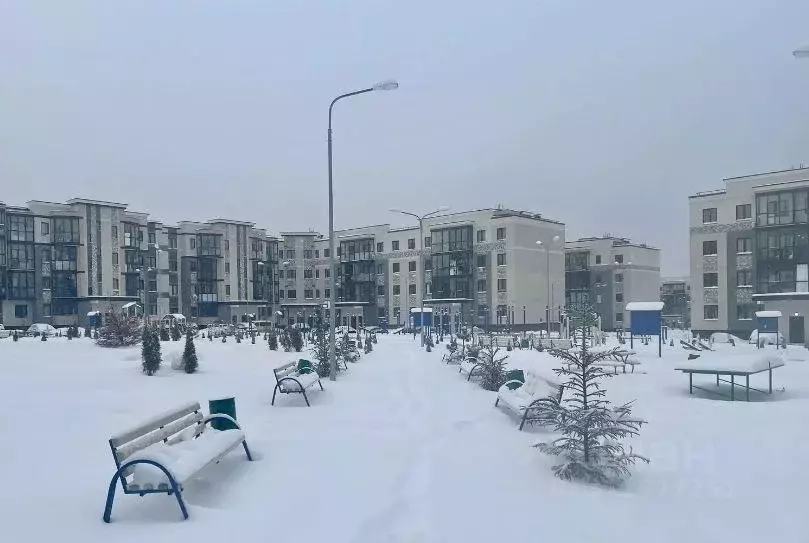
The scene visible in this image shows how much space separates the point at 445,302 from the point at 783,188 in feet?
111

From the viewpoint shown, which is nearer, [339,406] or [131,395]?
[339,406]

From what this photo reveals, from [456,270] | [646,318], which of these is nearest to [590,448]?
[646,318]

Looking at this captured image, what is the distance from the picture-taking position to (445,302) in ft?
Answer: 224

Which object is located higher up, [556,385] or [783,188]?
[783,188]

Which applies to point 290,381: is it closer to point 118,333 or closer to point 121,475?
point 121,475

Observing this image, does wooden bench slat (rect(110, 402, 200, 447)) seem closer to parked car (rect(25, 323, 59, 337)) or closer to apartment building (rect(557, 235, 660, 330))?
parked car (rect(25, 323, 59, 337))

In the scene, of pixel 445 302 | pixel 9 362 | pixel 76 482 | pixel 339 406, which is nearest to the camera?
pixel 76 482

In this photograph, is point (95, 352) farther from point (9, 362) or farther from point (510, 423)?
point (510, 423)

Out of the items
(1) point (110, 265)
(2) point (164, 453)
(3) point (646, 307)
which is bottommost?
(2) point (164, 453)

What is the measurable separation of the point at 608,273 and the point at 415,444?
73984mm

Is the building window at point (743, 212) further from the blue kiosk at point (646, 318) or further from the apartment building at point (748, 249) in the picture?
the blue kiosk at point (646, 318)

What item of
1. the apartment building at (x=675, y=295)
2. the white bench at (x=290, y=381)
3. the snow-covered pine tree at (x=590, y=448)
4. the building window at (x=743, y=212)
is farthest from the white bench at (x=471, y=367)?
the apartment building at (x=675, y=295)

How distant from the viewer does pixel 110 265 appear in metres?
71.3

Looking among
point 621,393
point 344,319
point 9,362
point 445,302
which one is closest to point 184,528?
point 621,393
